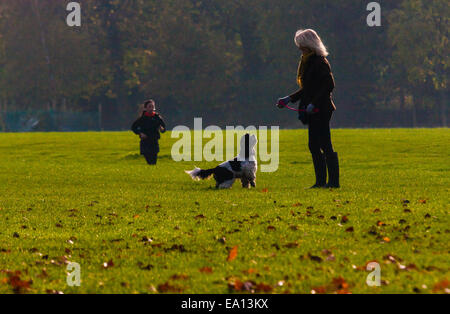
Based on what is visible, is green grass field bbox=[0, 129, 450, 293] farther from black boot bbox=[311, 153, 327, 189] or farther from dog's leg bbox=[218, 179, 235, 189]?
black boot bbox=[311, 153, 327, 189]

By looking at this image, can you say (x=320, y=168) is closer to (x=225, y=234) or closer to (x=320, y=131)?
(x=320, y=131)

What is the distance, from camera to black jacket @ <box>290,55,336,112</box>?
12.8m

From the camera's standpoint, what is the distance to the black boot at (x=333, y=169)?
13513 millimetres

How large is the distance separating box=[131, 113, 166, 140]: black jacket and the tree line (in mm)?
50267

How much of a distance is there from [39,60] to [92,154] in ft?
154

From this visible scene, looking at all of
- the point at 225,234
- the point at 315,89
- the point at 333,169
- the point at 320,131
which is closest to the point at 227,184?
the point at 333,169

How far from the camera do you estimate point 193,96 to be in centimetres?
7281

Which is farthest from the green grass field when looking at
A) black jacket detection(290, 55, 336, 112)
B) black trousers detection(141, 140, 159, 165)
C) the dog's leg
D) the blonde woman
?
black trousers detection(141, 140, 159, 165)

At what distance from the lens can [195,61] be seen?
72.7 m

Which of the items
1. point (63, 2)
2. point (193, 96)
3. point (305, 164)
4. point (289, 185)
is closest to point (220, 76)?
point (193, 96)

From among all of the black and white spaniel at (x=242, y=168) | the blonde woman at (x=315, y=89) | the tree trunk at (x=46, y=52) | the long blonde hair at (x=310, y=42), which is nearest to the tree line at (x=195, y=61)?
the tree trunk at (x=46, y=52)

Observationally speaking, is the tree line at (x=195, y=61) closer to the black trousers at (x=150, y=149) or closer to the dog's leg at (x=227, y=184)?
the black trousers at (x=150, y=149)

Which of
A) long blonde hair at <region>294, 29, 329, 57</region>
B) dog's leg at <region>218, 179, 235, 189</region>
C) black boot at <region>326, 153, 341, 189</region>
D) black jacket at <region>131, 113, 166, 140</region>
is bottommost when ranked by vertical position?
dog's leg at <region>218, 179, 235, 189</region>

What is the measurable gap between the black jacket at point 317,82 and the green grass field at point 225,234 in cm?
164
